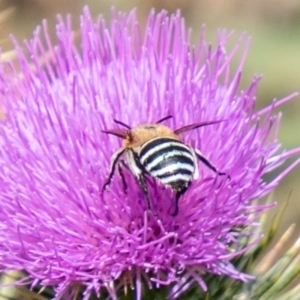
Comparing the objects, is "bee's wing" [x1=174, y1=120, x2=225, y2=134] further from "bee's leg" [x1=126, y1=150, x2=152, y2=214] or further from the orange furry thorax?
"bee's leg" [x1=126, y1=150, x2=152, y2=214]

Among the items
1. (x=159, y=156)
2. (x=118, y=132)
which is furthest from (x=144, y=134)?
(x=159, y=156)

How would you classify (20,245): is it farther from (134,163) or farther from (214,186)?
(214,186)

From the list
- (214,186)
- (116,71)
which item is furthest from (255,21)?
(214,186)

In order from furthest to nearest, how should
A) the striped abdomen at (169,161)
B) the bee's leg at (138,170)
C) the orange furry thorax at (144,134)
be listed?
the orange furry thorax at (144,134) < the bee's leg at (138,170) < the striped abdomen at (169,161)

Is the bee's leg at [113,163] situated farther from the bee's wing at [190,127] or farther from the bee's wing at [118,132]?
the bee's wing at [190,127]

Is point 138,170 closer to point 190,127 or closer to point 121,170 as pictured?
point 121,170

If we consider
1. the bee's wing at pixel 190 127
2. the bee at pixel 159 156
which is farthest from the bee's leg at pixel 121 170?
the bee's wing at pixel 190 127

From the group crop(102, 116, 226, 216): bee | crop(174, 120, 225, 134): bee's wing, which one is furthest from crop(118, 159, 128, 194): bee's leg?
crop(174, 120, 225, 134): bee's wing
